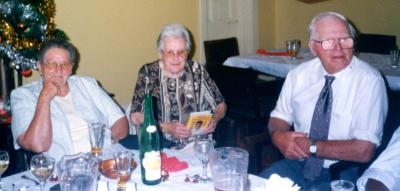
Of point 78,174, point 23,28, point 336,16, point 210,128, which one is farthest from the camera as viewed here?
point 23,28

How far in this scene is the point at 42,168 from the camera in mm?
1587

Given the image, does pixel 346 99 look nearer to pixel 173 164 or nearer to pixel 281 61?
pixel 173 164

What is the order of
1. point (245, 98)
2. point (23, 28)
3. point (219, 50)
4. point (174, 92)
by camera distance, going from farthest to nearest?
point (219, 50), point (245, 98), point (23, 28), point (174, 92)

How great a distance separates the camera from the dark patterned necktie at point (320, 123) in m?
2.35

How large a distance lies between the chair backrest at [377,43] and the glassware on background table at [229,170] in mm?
3576

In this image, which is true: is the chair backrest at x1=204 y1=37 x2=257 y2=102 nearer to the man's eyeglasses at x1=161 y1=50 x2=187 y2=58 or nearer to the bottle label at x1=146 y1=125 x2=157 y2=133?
the man's eyeglasses at x1=161 y1=50 x2=187 y2=58

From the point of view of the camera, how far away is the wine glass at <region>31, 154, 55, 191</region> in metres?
1.58

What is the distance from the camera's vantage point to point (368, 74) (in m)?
2.31

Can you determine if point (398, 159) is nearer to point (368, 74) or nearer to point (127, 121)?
point (368, 74)

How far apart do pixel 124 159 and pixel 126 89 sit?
11.2 feet

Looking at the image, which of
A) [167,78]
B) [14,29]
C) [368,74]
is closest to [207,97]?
[167,78]

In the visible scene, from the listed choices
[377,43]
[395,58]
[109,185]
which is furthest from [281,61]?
[109,185]

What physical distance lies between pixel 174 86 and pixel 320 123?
92 cm

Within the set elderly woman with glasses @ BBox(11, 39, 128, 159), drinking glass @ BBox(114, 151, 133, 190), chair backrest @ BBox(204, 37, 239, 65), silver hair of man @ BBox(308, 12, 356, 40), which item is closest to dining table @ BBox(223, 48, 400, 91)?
chair backrest @ BBox(204, 37, 239, 65)
